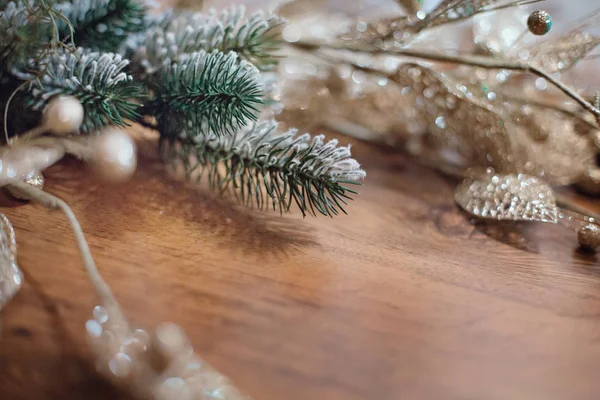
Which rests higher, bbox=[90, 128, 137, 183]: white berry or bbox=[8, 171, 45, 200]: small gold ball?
bbox=[90, 128, 137, 183]: white berry

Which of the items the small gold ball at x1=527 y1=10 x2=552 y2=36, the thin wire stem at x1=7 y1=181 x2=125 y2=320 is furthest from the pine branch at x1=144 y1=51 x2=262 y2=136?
the small gold ball at x1=527 y1=10 x2=552 y2=36

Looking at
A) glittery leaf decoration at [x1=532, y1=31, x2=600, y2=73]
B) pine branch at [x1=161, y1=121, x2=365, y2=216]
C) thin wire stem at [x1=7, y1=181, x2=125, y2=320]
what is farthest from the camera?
glittery leaf decoration at [x1=532, y1=31, x2=600, y2=73]

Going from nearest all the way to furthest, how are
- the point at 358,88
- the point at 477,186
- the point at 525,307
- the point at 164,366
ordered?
the point at 164,366 < the point at 525,307 < the point at 477,186 < the point at 358,88

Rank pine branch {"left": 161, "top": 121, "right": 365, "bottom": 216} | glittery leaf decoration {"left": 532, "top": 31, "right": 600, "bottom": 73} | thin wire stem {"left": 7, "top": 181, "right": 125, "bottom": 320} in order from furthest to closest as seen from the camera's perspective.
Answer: glittery leaf decoration {"left": 532, "top": 31, "right": 600, "bottom": 73} < pine branch {"left": 161, "top": 121, "right": 365, "bottom": 216} < thin wire stem {"left": 7, "top": 181, "right": 125, "bottom": 320}

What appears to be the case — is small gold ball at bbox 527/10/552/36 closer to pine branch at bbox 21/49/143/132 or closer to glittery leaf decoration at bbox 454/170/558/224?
glittery leaf decoration at bbox 454/170/558/224

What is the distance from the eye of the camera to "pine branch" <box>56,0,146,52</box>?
17.4 inches

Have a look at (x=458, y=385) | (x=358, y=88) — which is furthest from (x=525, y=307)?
(x=358, y=88)

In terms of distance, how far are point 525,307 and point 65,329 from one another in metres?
0.29

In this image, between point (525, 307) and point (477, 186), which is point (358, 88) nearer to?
point (477, 186)

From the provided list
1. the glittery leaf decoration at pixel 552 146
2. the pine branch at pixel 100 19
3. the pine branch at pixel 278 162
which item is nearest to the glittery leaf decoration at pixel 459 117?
the glittery leaf decoration at pixel 552 146

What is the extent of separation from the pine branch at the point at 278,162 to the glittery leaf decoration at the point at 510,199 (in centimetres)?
14

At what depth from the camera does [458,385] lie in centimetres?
28

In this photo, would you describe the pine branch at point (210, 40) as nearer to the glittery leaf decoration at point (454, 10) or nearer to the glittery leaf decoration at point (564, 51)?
the glittery leaf decoration at point (454, 10)

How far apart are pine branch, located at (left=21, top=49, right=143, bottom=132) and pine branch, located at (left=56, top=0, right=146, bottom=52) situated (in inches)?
2.2
